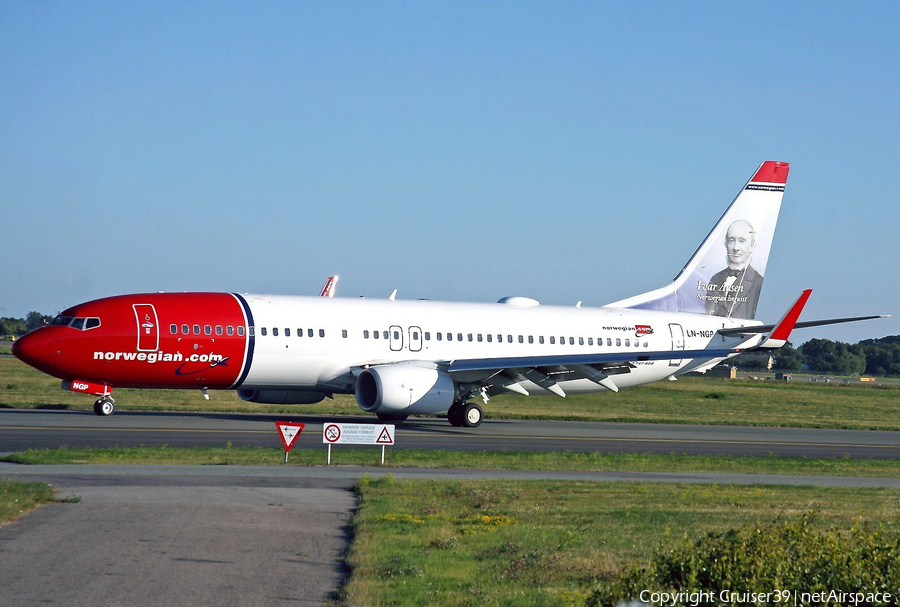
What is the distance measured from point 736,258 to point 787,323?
6746 mm

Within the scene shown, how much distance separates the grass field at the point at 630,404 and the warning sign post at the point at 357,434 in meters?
16.3

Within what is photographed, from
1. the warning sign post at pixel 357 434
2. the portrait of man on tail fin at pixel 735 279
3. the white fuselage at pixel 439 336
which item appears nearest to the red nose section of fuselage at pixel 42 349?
the white fuselage at pixel 439 336

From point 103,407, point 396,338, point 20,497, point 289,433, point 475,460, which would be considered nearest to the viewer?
point 20,497

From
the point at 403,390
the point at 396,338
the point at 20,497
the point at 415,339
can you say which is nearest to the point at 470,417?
the point at 415,339

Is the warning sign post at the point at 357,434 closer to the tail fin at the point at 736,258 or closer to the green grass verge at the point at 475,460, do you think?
the green grass verge at the point at 475,460

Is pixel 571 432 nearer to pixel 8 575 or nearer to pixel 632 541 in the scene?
pixel 632 541

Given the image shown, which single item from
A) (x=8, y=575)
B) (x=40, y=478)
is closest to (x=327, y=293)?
(x=40, y=478)

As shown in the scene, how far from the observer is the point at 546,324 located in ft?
119

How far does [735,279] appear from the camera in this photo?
4166 cm

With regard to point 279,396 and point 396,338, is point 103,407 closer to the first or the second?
point 279,396

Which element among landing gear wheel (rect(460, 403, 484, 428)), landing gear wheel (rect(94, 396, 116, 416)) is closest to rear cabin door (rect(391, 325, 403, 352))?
landing gear wheel (rect(460, 403, 484, 428))

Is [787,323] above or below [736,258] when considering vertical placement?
below

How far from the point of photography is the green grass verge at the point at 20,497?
13305 millimetres

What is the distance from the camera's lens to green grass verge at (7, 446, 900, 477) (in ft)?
68.5
